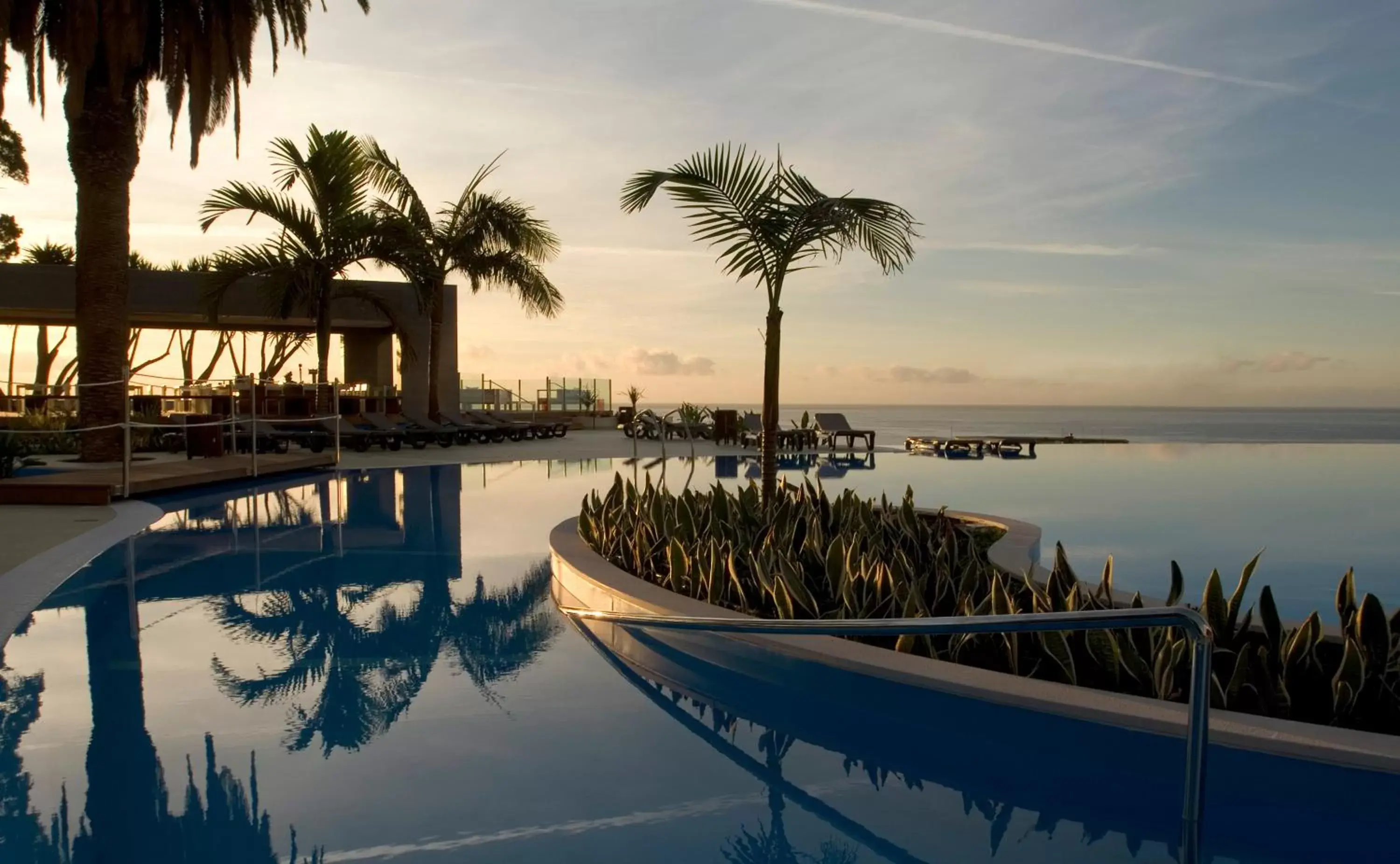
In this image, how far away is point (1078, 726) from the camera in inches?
126

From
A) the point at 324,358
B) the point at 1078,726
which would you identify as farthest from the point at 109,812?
the point at 324,358

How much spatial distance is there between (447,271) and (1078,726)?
2011cm

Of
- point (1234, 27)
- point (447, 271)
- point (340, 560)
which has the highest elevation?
point (1234, 27)

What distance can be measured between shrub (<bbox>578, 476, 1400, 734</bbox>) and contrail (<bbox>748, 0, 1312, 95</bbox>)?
866cm

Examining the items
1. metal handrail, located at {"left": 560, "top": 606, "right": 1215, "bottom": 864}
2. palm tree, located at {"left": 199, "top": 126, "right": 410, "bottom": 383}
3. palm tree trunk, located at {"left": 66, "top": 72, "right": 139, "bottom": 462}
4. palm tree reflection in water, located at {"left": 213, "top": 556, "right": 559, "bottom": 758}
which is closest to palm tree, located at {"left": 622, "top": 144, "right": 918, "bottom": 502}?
palm tree reflection in water, located at {"left": 213, "top": 556, "right": 559, "bottom": 758}

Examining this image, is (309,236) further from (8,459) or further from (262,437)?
(8,459)

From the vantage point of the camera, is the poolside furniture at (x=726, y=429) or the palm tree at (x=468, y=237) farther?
the poolside furniture at (x=726, y=429)

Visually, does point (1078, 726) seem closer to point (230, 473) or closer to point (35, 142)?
point (230, 473)

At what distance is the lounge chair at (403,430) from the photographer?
19.1m

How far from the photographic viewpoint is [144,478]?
1067 centimetres

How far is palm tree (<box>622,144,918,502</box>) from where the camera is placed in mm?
6402

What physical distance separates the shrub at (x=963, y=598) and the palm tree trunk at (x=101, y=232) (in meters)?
9.56

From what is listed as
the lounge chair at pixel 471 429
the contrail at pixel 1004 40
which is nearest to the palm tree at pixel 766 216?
the contrail at pixel 1004 40

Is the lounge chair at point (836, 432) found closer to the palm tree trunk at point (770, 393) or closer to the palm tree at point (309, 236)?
the palm tree at point (309, 236)
